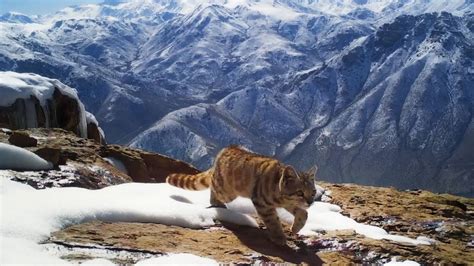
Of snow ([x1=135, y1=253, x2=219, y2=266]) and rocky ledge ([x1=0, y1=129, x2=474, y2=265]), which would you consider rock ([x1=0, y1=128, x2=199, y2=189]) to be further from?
snow ([x1=135, y1=253, x2=219, y2=266])

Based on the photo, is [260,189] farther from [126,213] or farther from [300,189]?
[126,213]

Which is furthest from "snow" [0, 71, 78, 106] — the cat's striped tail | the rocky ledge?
the cat's striped tail

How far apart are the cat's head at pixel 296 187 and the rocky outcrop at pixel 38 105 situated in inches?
644

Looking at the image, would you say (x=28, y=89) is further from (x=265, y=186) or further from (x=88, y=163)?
(x=265, y=186)

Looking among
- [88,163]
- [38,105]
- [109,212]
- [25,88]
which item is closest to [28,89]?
[25,88]

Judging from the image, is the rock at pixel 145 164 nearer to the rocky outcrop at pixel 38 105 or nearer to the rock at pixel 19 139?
the rock at pixel 19 139

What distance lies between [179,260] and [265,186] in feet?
12.9

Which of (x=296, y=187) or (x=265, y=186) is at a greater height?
(x=296, y=187)

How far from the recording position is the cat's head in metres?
12.1

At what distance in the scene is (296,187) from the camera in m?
12.1

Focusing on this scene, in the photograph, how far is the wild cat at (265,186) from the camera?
40.1 ft

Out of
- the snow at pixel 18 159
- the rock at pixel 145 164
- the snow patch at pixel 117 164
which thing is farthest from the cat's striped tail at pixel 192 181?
the snow patch at pixel 117 164

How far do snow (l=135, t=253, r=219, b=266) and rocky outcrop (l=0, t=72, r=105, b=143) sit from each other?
16972 millimetres

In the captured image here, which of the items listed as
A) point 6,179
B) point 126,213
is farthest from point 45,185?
point 126,213
